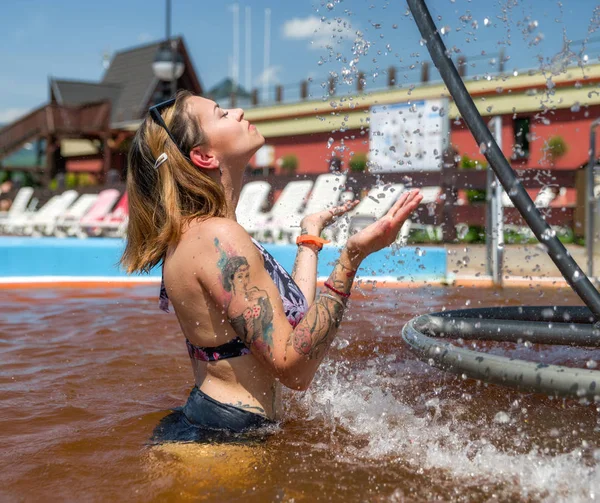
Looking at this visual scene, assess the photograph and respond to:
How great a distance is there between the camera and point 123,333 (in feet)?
14.9

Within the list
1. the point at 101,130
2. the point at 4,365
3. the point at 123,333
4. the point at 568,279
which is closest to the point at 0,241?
the point at 123,333

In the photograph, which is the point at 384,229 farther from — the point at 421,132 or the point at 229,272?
the point at 421,132

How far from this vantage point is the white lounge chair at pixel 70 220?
15.5 meters

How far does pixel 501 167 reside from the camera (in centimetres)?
202

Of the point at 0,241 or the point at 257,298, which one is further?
the point at 0,241

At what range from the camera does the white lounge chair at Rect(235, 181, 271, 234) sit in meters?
12.3

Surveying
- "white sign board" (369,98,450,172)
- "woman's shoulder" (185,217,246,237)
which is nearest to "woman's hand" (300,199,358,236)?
"woman's shoulder" (185,217,246,237)

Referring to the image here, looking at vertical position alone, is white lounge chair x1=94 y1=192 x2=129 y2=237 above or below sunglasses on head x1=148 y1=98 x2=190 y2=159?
below

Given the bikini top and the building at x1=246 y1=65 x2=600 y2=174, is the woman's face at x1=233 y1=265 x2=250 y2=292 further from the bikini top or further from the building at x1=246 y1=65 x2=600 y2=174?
the building at x1=246 y1=65 x2=600 y2=174

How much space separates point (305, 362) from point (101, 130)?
85.2 feet

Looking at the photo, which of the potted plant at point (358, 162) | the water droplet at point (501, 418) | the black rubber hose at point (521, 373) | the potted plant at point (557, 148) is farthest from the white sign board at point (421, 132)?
the black rubber hose at point (521, 373)

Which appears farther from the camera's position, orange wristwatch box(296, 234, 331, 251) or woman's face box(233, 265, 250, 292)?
orange wristwatch box(296, 234, 331, 251)

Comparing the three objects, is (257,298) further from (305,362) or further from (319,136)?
(319,136)

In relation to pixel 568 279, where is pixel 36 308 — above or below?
below
